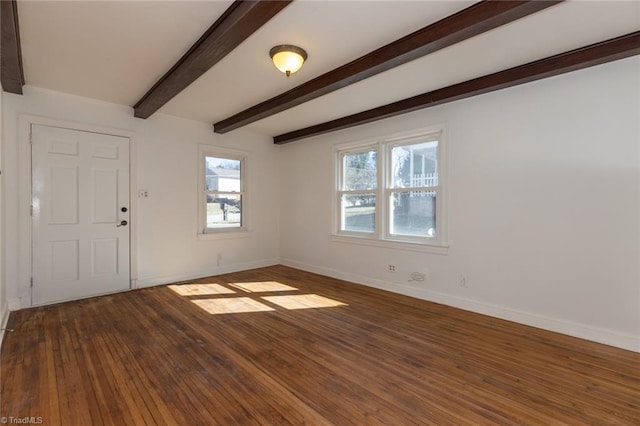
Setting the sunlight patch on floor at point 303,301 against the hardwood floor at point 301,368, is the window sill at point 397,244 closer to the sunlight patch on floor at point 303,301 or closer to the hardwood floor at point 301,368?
the hardwood floor at point 301,368

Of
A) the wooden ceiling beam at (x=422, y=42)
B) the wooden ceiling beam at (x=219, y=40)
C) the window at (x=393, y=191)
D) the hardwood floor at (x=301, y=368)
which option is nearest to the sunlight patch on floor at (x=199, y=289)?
the hardwood floor at (x=301, y=368)

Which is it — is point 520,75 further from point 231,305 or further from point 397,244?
point 231,305

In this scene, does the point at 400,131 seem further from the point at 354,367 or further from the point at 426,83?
the point at 354,367

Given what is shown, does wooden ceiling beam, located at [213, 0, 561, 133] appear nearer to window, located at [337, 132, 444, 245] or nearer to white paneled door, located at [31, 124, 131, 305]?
window, located at [337, 132, 444, 245]

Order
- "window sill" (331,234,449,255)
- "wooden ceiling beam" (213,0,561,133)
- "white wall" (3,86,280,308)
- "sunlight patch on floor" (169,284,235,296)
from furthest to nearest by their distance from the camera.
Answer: "sunlight patch on floor" (169,284,235,296) → "window sill" (331,234,449,255) → "white wall" (3,86,280,308) → "wooden ceiling beam" (213,0,561,133)

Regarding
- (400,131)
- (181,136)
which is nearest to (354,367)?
(400,131)

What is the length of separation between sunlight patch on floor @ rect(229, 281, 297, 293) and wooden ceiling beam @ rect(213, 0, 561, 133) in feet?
8.38

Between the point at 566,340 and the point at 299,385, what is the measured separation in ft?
8.35

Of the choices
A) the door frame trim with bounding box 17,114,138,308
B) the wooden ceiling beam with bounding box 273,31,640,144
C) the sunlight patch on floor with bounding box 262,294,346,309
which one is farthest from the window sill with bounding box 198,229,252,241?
the wooden ceiling beam with bounding box 273,31,640,144

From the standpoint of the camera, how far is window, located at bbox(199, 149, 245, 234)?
207 inches

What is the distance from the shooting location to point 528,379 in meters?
2.25

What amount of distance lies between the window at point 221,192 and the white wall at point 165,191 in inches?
6.1

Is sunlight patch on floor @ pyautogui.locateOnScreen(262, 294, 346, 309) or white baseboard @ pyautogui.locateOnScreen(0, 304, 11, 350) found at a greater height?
white baseboard @ pyautogui.locateOnScreen(0, 304, 11, 350)

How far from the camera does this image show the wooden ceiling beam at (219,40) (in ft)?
6.64
